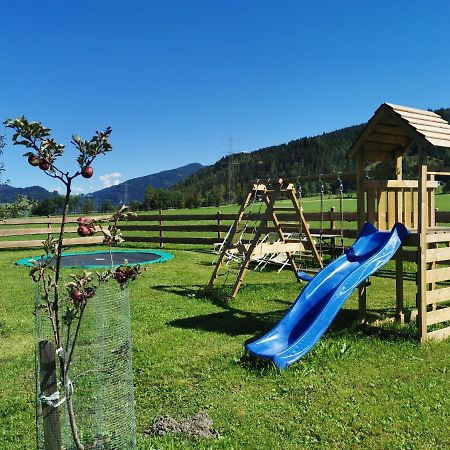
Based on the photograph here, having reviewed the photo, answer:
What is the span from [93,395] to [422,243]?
Result: 13.5 ft

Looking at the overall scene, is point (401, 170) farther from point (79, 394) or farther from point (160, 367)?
point (79, 394)

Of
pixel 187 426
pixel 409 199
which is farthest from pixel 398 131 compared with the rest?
pixel 187 426

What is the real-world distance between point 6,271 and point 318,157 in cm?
10244

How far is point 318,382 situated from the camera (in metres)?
4.60

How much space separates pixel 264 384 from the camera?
461 cm

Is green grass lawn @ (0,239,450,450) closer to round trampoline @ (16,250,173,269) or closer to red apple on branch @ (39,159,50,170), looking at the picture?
red apple on branch @ (39,159,50,170)

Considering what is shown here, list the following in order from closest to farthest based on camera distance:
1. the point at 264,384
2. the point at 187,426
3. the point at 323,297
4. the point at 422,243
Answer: the point at 187,426, the point at 264,384, the point at 422,243, the point at 323,297

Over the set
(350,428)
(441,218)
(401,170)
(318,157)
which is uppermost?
(318,157)

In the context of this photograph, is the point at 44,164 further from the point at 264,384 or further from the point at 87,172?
Answer: the point at 264,384

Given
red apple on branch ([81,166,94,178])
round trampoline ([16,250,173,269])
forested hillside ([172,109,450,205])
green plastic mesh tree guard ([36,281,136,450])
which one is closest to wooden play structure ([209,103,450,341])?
green plastic mesh tree guard ([36,281,136,450])

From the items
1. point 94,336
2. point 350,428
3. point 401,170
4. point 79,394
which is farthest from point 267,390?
point 401,170

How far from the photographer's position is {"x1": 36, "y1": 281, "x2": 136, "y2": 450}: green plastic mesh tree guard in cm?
257

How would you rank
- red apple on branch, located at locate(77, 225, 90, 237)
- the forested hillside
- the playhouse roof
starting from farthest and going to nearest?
the forested hillside → the playhouse roof → red apple on branch, located at locate(77, 225, 90, 237)

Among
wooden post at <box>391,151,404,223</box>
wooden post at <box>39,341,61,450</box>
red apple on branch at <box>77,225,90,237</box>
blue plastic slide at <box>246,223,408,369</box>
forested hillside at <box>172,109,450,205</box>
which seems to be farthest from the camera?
forested hillside at <box>172,109,450,205</box>
